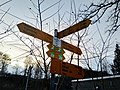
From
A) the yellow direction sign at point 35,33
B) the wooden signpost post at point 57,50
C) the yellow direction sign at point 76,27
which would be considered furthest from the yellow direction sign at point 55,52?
the yellow direction sign at point 76,27

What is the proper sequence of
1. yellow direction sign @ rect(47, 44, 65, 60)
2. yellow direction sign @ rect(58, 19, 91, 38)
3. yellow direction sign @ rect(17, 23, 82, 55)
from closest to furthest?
yellow direction sign @ rect(17, 23, 82, 55), yellow direction sign @ rect(47, 44, 65, 60), yellow direction sign @ rect(58, 19, 91, 38)

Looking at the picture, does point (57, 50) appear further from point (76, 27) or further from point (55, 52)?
point (76, 27)

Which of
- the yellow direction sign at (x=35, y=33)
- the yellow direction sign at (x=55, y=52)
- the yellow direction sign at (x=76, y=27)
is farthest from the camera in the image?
the yellow direction sign at (x=76, y=27)

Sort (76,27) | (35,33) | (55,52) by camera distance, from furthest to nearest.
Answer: (76,27), (55,52), (35,33)

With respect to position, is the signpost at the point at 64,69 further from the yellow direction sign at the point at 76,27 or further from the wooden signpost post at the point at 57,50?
the yellow direction sign at the point at 76,27

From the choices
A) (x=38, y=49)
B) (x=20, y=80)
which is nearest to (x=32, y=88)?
(x=20, y=80)

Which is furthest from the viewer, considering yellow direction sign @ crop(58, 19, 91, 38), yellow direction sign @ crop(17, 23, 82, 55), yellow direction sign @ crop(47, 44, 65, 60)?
yellow direction sign @ crop(58, 19, 91, 38)

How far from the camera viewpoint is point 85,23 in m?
3.60

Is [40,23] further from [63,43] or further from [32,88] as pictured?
[32,88]

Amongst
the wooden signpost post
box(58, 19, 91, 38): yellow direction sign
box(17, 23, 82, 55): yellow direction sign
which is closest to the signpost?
the wooden signpost post

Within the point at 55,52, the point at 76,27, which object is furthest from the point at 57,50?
the point at 76,27

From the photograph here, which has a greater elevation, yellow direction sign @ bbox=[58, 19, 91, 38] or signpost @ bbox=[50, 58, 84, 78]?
yellow direction sign @ bbox=[58, 19, 91, 38]

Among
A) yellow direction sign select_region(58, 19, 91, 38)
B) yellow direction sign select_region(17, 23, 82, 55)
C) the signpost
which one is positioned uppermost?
yellow direction sign select_region(58, 19, 91, 38)

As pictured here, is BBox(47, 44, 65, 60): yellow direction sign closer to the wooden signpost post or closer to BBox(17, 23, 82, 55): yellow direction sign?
the wooden signpost post
